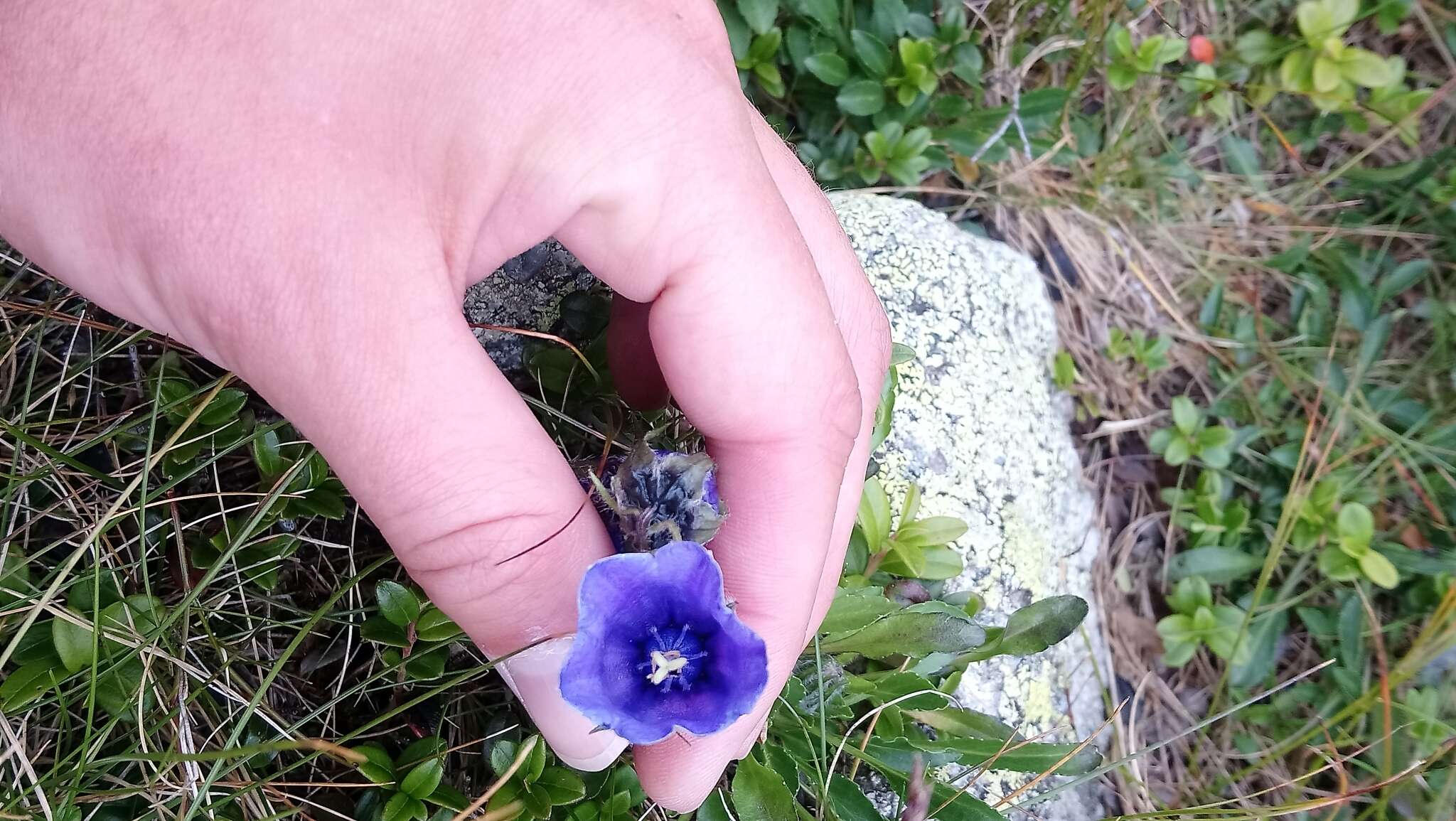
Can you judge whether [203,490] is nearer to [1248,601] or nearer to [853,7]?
[853,7]

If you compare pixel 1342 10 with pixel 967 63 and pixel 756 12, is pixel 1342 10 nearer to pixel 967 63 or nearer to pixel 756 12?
pixel 967 63

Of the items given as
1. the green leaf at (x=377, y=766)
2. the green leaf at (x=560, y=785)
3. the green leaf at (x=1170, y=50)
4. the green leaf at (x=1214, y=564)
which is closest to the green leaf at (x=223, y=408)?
the green leaf at (x=377, y=766)

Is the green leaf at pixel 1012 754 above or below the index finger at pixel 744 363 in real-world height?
below

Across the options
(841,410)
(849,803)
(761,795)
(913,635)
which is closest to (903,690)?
(913,635)

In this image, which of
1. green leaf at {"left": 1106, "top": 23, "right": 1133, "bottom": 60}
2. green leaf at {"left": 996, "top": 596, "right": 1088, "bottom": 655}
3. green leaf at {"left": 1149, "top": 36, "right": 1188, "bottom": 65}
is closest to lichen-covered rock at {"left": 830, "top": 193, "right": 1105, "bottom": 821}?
green leaf at {"left": 996, "top": 596, "right": 1088, "bottom": 655}

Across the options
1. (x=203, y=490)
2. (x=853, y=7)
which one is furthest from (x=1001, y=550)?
(x=203, y=490)

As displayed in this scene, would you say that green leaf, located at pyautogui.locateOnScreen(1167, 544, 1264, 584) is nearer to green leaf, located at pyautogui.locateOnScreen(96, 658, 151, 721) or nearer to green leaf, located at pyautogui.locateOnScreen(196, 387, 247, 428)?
green leaf, located at pyautogui.locateOnScreen(196, 387, 247, 428)

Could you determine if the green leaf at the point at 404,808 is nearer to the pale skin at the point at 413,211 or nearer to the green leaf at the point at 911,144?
the pale skin at the point at 413,211
